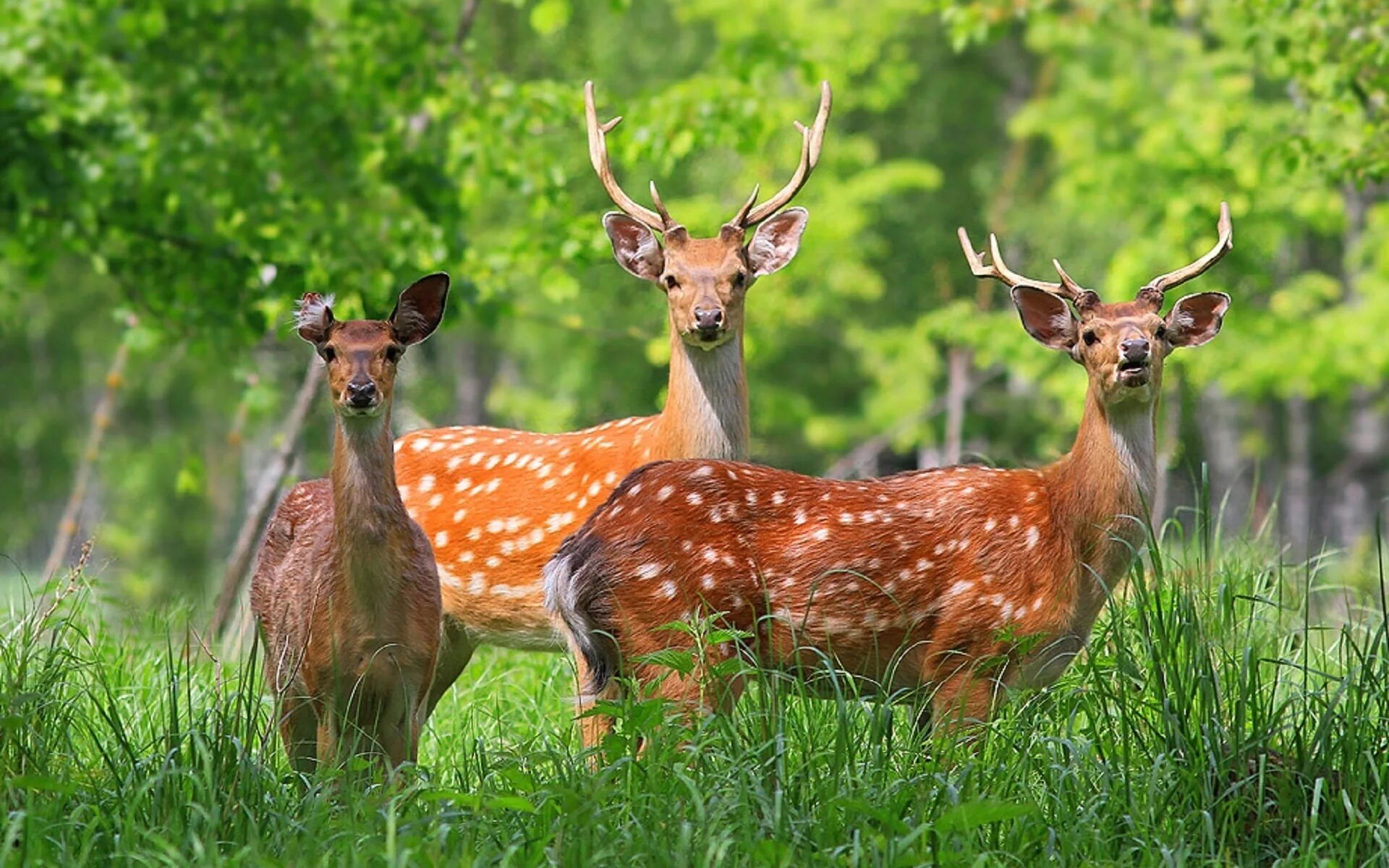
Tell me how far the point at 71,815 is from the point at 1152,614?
2745mm

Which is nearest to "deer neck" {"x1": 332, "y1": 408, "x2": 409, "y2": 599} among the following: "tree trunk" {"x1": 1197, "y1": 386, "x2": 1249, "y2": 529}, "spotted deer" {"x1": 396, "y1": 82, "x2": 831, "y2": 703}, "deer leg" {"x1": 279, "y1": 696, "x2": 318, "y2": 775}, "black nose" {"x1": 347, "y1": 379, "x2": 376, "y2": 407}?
"black nose" {"x1": 347, "y1": 379, "x2": 376, "y2": 407}

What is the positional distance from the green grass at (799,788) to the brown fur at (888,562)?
453mm

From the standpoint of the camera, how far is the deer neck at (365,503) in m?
5.60

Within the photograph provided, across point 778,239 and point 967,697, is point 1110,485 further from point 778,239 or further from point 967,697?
point 778,239

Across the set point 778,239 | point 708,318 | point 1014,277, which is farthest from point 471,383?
point 1014,277

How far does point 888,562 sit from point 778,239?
7.69 feet

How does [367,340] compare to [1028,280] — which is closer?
[367,340]

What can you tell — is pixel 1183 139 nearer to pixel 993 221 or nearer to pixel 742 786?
pixel 993 221

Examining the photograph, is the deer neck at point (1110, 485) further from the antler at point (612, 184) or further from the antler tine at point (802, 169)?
the antler at point (612, 184)

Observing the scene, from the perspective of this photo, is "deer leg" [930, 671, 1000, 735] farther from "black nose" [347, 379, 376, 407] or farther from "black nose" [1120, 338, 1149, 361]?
"black nose" [347, 379, 376, 407]

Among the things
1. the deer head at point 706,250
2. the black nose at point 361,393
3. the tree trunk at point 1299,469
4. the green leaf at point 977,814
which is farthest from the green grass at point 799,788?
the tree trunk at point 1299,469

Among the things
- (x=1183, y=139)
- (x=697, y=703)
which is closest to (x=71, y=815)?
(x=697, y=703)

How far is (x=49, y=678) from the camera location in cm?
513

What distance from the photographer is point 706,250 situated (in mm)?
7277
